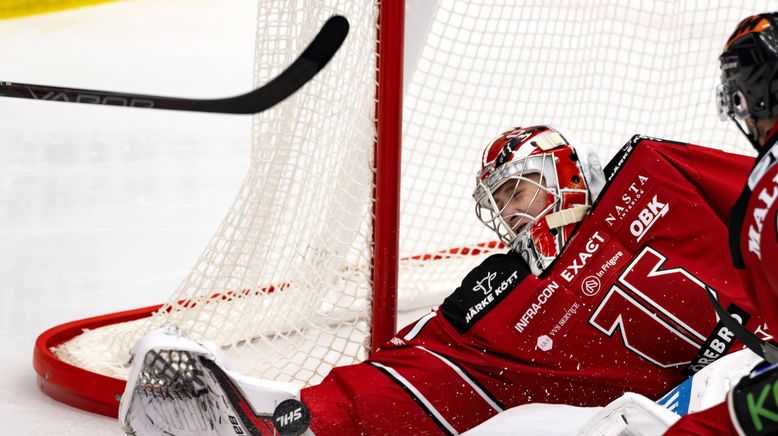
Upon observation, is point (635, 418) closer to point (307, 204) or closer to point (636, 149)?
point (636, 149)

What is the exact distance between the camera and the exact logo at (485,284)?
5.97ft

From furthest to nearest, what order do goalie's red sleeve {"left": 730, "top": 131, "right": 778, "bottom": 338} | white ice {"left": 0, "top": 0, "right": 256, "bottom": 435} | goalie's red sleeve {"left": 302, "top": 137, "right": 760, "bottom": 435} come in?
white ice {"left": 0, "top": 0, "right": 256, "bottom": 435}
goalie's red sleeve {"left": 302, "top": 137, "right": 760, "bottom": 435}
goalie's red sleeve {"left": 730, "top": 131, "right": 778, "bottom": 338}

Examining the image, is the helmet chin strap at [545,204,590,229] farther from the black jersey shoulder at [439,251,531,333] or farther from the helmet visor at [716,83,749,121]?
the helmet visor at [716,83,749,121]

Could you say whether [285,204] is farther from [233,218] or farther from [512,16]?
[512,16]

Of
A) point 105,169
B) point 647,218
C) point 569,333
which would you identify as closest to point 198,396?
point 569,333

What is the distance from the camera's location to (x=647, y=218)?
185cm

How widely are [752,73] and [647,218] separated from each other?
0.67m

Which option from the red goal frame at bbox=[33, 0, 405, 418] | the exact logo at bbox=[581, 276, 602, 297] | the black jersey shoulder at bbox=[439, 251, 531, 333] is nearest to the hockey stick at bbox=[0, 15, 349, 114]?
the red goal frame at bbox=[33, 0, 405, 418]

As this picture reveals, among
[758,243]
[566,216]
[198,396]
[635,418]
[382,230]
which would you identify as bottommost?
[198,396]

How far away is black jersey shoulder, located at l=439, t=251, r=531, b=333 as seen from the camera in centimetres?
181

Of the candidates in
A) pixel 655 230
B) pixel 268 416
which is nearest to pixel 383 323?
pixel 268 416

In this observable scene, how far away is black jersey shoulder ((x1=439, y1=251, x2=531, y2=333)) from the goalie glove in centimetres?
32

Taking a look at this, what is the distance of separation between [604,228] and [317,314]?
0.71m

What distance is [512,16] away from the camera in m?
2.65
